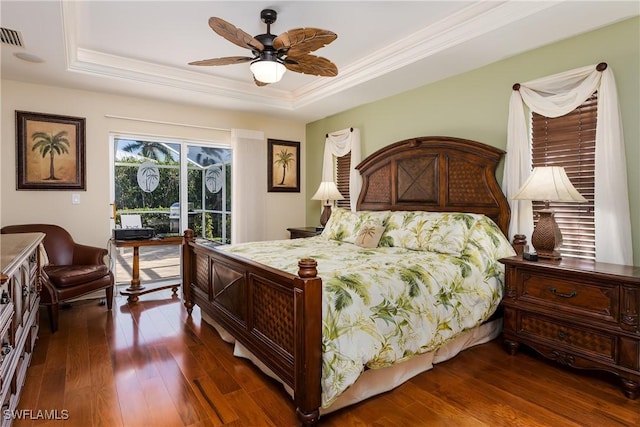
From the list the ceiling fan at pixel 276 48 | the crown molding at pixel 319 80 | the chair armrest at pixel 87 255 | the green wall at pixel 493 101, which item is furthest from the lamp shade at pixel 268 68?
the chair armrest at pixel 87 255

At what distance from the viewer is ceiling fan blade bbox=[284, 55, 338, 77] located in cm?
275

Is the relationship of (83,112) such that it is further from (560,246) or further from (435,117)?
(560,246)

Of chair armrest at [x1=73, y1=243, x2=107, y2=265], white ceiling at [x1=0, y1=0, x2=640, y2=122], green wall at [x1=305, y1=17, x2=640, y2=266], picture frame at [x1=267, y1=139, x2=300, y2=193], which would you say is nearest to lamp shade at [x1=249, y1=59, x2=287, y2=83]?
white ceiling at [x1=0, y1=0, x2=640, y2=122]

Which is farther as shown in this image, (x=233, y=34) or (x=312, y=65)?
(x=312, y=65)

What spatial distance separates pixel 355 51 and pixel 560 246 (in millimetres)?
2536

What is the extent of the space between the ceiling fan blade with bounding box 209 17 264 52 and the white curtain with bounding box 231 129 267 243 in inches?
104

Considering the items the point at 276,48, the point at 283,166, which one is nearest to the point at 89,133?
the point at 283,166

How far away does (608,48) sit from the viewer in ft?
8.63

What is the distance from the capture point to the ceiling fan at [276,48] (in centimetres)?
232

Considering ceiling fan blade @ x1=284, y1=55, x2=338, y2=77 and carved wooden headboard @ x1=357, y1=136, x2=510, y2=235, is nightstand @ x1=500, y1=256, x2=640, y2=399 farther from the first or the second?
ceiling fan blade @ x1=284, y1=55, x2=338, y2=77

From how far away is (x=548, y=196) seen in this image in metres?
2.53

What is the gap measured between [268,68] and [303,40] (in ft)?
1.21

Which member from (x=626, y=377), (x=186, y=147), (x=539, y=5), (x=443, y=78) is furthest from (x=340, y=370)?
(x=186, y=147)

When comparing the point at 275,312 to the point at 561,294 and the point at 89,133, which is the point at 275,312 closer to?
the point at 561,294
